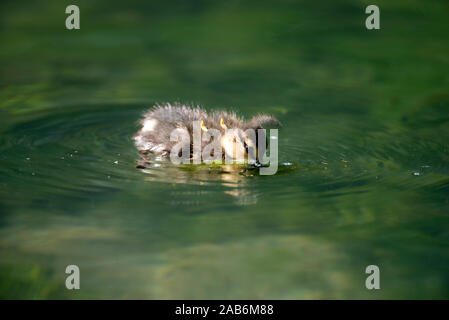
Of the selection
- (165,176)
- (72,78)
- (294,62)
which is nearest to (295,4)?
(294,62)

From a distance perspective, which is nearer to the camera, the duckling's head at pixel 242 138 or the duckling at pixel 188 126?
the duckling's head at pixel 242 138

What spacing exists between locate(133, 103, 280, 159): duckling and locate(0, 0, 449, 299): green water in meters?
0.26

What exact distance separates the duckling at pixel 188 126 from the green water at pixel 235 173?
0.84ft

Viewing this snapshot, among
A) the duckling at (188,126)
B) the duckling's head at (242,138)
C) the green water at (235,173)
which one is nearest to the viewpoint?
the green water at (235,173)

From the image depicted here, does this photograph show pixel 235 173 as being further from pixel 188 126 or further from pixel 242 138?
pixel 188 126

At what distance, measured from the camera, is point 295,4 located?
10.3 m

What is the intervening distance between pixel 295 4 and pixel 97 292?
7.50 m

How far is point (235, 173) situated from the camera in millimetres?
5625

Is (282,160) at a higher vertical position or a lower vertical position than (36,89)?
lower

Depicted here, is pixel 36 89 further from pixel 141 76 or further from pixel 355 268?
pixel 355 268

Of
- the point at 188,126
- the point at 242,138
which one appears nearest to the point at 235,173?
the point at 242,138

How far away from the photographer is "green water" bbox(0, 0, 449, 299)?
4.04 meters

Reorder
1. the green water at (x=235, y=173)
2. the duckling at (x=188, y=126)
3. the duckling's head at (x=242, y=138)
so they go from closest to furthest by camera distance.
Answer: the green water at (x=235, y=173) → the duckling's head at (x=242, y=138) → the duckling at (x=188, y=126)

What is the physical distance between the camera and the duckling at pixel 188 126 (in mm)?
6017
